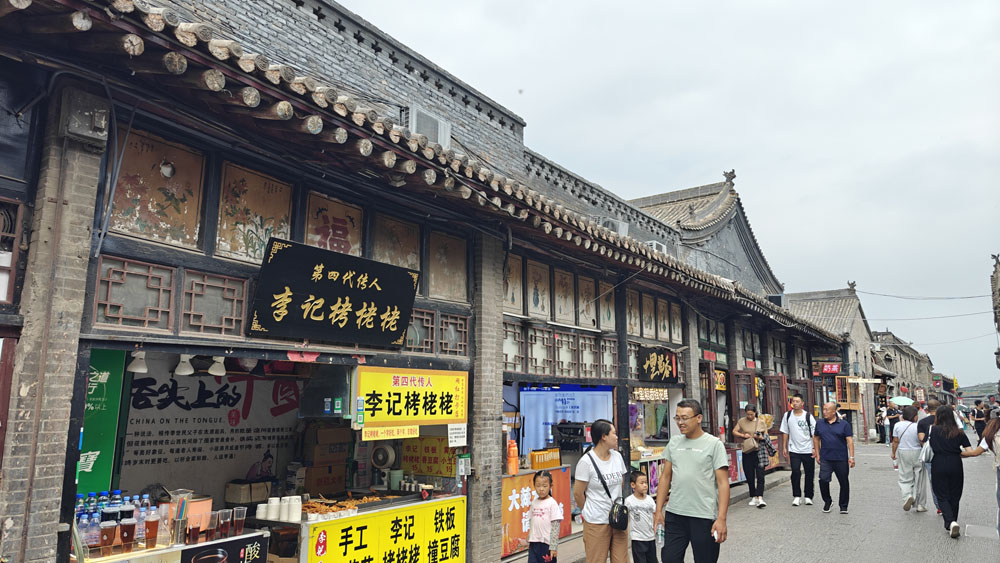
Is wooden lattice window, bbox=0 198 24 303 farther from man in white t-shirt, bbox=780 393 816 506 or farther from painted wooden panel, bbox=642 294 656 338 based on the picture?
man in white t-shirt, bbox=780 393 816 506

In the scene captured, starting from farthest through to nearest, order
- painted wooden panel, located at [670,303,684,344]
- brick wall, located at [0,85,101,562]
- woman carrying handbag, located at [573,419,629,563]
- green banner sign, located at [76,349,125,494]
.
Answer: painted wooden panel, located at [670,303,684,344] < woman carrying handbag, located at [573,419,629,563] < green banner sign, located at [76,349,125,494] < brick wall, located at [0,85,101,562]

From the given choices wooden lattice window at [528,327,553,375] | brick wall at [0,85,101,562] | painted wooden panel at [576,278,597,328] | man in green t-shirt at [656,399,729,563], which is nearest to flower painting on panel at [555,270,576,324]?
painted wooden panel at [576,278,597,328]

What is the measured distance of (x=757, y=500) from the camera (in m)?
12.4

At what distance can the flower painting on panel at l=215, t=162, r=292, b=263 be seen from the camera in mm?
6000

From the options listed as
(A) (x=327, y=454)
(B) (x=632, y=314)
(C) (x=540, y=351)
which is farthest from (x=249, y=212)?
(B) (x=632, y=314)

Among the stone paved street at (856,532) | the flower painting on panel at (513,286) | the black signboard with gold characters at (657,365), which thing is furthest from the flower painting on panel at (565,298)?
the stone paved street at (856,532)

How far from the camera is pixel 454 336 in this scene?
8.41 metres

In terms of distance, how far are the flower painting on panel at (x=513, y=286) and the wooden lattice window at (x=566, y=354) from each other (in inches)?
45.2

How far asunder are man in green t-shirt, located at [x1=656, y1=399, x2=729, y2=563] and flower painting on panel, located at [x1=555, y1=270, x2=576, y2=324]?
4727 mm

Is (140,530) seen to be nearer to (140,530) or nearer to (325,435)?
(140,530)

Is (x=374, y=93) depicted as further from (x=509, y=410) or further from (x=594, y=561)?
(x=594, y=561)

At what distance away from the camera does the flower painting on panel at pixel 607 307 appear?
11789mm

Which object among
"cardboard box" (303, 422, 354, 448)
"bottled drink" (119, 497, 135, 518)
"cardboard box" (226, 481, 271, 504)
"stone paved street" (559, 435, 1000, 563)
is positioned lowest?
"stone paved street" (559, 435, 1000, 563)

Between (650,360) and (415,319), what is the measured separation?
250 inches
